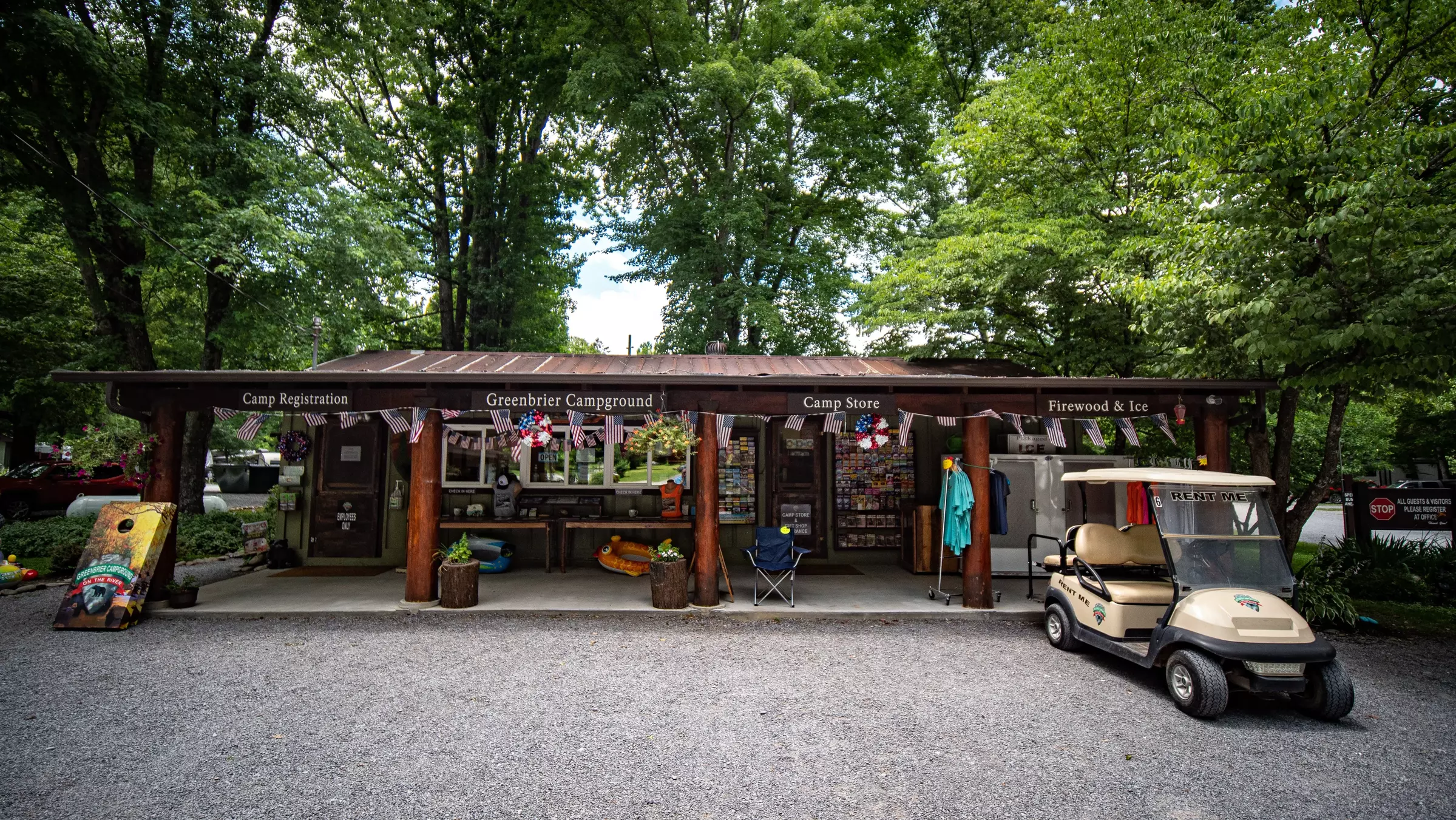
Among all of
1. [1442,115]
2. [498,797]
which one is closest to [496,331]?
[498,797]

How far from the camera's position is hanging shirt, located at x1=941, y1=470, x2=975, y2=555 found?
8148 millimetres

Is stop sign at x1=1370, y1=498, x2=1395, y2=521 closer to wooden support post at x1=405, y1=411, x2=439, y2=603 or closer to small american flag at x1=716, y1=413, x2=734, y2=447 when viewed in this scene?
small american flag at x1=716, y1=413, x2=734, y2=447

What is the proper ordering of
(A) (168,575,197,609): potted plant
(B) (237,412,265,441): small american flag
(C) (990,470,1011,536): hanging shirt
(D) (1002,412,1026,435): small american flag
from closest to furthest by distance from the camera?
(B) (237,412,265,441): small american flag → (A) (168,575,197,609): potted plant → (D) (1002,412,1026,435): small american flag → (C) (990,470,1011,536): hanging shirt

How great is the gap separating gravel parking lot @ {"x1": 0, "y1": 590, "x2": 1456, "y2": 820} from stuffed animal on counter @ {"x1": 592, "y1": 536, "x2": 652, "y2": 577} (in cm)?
319

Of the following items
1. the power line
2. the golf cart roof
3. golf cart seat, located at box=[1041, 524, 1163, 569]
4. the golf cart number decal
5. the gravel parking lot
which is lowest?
the gravel parking lot

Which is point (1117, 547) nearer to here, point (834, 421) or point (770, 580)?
point (834, 421)

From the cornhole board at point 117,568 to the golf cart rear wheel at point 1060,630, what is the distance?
9812mm

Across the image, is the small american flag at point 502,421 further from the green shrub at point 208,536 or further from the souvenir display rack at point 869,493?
the green shrub at point 208,536

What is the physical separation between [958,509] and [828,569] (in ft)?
10.2

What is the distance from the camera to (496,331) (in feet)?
63.1

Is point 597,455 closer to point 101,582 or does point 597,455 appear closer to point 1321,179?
point 101,582

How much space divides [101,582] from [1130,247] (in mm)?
13420

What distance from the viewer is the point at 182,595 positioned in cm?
782

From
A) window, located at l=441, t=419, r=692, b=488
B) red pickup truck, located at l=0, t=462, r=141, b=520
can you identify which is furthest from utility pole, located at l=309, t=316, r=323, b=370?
red pickup truck, located at l=0, t=462, r=141, b=520
